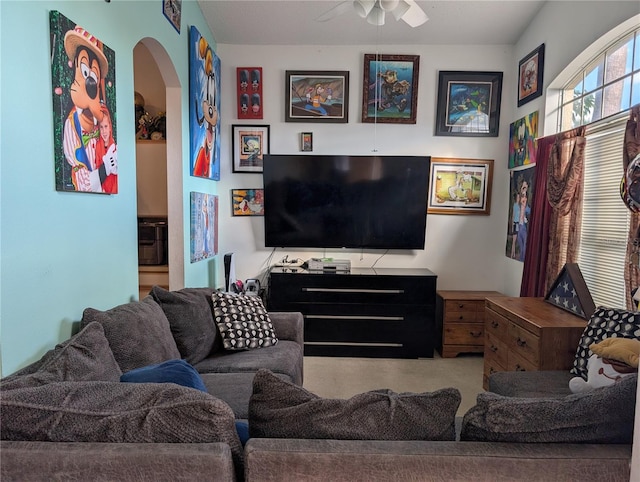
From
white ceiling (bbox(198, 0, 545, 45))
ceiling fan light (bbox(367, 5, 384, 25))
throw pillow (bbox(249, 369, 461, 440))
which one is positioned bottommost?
throw pillow (bbox(249, 369, 461, 440))

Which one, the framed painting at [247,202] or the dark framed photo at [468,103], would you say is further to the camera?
the framed painting at [247,202]

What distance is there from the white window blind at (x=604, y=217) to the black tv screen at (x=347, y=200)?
1368 millimetres

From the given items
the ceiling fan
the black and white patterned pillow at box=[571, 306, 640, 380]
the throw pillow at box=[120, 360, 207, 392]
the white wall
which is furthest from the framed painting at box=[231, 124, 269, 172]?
the black and white patterned pillow at box=[571, 306, 640, 380]

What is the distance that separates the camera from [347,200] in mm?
3898

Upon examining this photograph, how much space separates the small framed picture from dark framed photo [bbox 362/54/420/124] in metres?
0.59

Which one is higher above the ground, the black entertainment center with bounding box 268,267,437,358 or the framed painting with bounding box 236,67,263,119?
the framed painting with bounding box 236,67,263,119

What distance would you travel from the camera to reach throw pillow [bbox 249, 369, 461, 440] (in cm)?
105

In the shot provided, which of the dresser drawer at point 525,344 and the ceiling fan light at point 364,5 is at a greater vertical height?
the ceiling fan light at point 364,5

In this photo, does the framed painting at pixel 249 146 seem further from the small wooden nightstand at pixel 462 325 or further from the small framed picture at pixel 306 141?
the small wooden nightstand at pixel 462 325

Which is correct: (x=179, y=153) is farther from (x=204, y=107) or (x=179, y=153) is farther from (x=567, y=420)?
(x=567, y=420)

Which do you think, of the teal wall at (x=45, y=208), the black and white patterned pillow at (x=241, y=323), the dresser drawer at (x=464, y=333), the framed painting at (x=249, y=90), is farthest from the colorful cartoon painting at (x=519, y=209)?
the teal wall at (x=45, y=208)

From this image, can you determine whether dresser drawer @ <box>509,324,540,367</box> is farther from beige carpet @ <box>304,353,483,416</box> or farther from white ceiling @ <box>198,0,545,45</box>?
white ceiling @ <box>198,0,545,45</box>

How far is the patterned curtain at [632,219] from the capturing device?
7.16 feet

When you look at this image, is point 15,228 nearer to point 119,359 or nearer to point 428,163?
point 119,359
